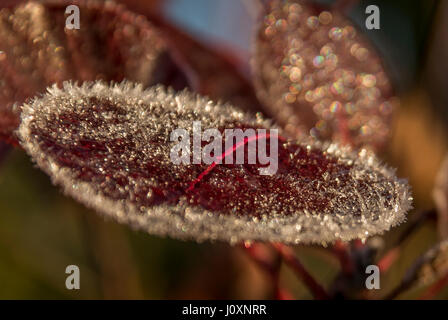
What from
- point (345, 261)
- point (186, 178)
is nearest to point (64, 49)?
point (186, 178)

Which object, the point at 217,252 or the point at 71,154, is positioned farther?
the point at 217,252

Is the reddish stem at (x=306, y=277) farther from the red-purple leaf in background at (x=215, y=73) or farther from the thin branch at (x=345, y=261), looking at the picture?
the red-purple leaf in background at (x=215, y=73)

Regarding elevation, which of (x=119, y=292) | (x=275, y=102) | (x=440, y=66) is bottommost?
(x=119, y=292)

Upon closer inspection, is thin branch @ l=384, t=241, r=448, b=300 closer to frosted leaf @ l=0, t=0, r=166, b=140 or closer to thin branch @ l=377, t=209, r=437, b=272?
thin branch @ l=377, t=209, r=437, b=272

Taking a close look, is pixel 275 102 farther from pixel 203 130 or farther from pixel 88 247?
pixel 88 247

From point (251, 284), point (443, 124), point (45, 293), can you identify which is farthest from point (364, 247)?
point (45, 293)

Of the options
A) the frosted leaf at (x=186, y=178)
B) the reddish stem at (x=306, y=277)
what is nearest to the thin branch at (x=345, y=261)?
the reddish stem at (x=306, y=277)
